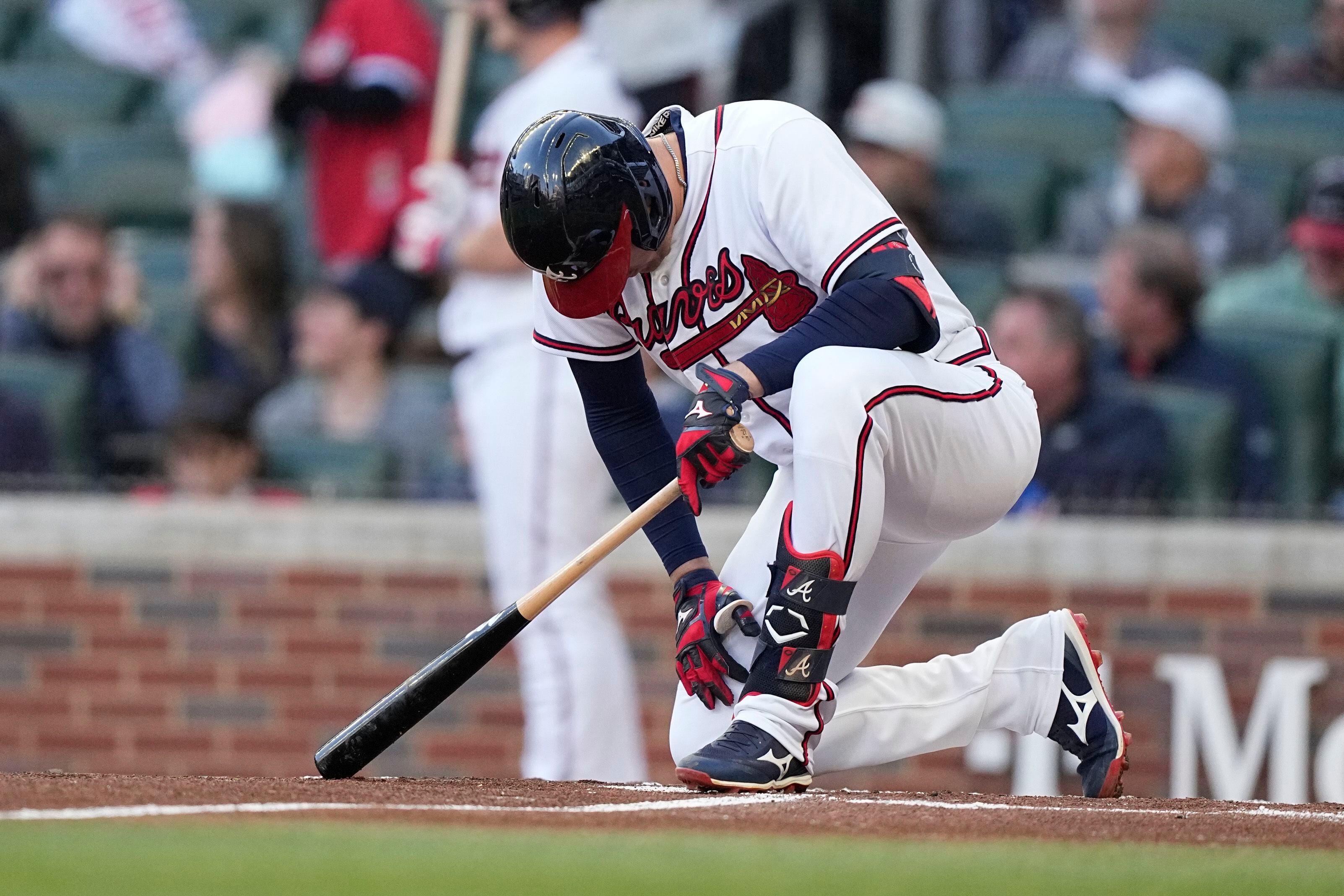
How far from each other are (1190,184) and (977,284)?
3.19ft

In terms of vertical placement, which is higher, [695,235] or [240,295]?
[240,295]

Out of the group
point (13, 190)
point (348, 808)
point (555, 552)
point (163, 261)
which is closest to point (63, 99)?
point (13, 190)

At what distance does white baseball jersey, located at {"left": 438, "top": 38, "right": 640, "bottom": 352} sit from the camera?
5379 millimetres

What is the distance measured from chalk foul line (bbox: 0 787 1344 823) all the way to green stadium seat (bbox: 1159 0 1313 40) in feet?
16.4

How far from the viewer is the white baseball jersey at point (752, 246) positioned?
11.6ft

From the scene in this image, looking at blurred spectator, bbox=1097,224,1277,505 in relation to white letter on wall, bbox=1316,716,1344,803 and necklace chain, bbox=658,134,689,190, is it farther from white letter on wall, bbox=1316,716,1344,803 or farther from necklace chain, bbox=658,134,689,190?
necklace chain, bbox=658,134,689,190

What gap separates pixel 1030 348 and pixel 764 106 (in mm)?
2332

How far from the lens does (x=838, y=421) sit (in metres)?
3.39

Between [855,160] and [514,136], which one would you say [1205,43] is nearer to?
[855,160]

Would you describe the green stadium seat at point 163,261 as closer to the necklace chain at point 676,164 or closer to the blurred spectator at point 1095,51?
the blurred spectator at point 1095,51

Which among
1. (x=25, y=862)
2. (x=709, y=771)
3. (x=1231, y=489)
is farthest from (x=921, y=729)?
(x=1231, y=489)

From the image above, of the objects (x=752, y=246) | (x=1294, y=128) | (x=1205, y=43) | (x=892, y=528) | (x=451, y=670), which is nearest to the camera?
(x=752, y=246)

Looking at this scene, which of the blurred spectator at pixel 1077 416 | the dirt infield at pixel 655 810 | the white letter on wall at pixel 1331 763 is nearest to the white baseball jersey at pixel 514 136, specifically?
the blurred spectator at pixel 1077 416

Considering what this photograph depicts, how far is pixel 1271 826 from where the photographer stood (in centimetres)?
333
